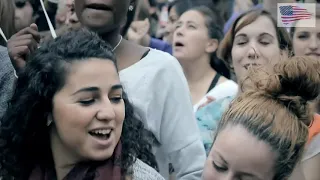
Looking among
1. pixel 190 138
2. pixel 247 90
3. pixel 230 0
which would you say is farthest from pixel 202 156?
pixel 230 0

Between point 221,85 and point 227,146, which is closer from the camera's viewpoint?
point 227,146

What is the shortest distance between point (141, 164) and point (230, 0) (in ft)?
18.6

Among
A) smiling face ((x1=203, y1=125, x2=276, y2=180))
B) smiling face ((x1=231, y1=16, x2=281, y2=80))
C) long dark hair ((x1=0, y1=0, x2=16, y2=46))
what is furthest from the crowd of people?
smiling face ((x1=231, y1=16, x2=281, y2=80))

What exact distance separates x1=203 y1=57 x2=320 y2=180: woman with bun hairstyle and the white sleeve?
47 cm

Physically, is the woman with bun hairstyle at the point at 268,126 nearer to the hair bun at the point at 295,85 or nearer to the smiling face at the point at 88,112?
the hair bun at the point at 295,85

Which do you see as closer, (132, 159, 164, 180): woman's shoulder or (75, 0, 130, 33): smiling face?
(132, 159, 164, 180): woman's shoulder

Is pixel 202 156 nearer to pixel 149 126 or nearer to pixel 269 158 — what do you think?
pixel 149 126

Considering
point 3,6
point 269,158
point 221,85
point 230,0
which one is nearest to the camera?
point 269,158

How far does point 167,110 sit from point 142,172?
606mm

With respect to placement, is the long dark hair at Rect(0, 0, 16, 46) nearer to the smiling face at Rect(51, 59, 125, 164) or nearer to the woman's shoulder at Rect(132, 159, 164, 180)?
the smiling face at Rect(51, 59, 125, 164)

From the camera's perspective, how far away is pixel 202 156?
10.9 feet

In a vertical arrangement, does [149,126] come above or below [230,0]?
above

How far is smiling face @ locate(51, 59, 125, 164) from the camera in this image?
2.64m

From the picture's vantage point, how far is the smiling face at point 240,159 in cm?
257
